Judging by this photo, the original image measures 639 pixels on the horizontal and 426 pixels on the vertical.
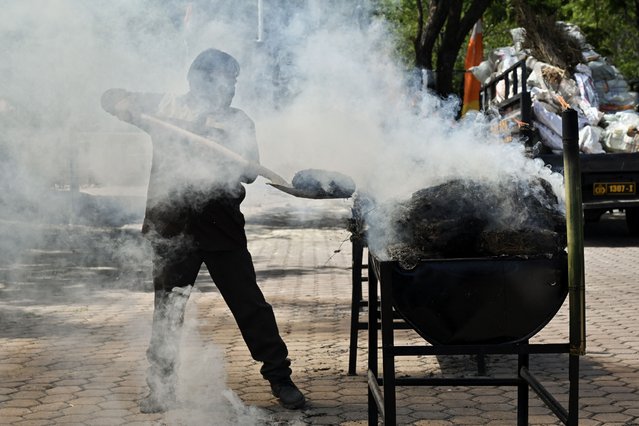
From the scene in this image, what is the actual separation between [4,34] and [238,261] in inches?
106

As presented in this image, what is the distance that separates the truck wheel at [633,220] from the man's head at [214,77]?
10396 mm

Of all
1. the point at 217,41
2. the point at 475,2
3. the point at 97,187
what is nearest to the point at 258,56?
the point at 217,41

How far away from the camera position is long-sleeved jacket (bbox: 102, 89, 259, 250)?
4.60 meters

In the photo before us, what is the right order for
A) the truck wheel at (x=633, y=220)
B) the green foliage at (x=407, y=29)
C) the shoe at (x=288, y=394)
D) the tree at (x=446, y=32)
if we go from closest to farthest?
the shoe at (x=288, y=394)
the truck wheel at (x=633, y=220)
the tree at (x=446, y=32)
the green foliage at (x=407, y=29)

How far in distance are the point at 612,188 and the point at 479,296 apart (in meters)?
9.45

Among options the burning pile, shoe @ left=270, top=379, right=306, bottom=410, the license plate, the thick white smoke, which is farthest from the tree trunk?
the burning pile

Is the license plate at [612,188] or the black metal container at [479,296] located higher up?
the license plate at [612,188]

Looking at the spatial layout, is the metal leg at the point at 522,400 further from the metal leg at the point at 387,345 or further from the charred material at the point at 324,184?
the charred material at the point at 324,184

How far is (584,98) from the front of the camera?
1297cm

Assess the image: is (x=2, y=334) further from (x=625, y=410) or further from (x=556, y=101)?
(x=556, y=101)

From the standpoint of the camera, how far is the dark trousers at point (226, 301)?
4.70 m

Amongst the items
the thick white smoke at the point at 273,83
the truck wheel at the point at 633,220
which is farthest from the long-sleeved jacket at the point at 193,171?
the truck wheel at the point at 633,220

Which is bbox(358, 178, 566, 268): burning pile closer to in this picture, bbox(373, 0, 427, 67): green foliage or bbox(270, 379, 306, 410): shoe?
bbox(270, 379, 306, 410): shoe

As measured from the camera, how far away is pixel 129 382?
534 cm
